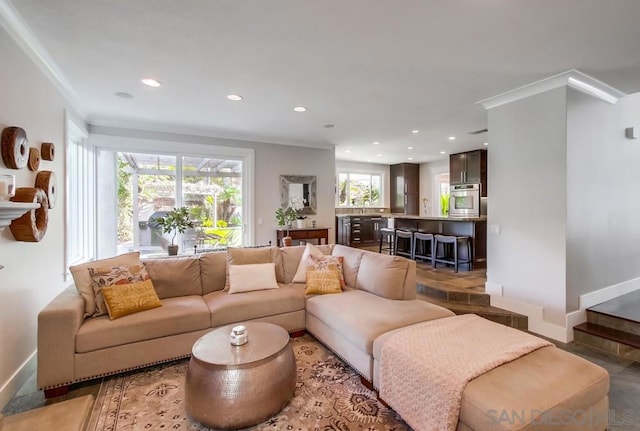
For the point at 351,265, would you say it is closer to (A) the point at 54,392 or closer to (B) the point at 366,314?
(B) the point at 366,314

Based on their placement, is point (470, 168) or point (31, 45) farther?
point (470, 168)

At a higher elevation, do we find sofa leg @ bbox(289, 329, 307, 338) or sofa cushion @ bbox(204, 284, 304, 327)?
sofa cushion @ bbox(204, 284, 304, 327)

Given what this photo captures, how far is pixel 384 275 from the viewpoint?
2.95 meters

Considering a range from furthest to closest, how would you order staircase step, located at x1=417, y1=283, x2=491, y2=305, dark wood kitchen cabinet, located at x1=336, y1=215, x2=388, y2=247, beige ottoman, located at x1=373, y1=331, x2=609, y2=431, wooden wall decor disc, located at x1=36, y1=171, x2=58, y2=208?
dark wood kitchen cabinet, located at x1=336, y1=215, x2=388, y2=247 < staircase step, located at x1=417, y1=283, x2=491, y2=305 < wooden wall decor disc, located at x1=36, y1=171, x2=58, y2=208 < beige ottoman, located at x1=373, y1=331, x2=609, y2=431

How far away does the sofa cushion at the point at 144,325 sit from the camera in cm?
228

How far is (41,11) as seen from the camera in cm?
203

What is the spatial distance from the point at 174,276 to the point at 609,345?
4.28 metres

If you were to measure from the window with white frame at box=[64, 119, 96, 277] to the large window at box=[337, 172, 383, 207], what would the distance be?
594 centimetres

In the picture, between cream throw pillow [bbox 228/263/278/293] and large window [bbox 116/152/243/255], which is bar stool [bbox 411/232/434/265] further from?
large window [bbox 116/152/243/255]

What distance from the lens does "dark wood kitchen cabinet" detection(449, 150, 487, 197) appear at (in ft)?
22.9

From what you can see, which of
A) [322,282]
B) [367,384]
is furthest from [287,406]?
[322,282]

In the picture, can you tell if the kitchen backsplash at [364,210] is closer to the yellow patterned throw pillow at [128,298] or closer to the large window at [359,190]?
the large window at [359,190]

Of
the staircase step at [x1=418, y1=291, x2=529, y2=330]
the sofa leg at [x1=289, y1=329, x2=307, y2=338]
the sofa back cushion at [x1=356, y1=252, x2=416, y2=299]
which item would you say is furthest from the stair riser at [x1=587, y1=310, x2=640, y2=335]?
the sofa leg at [x1=289, y1=329, x2=307, y2=338]

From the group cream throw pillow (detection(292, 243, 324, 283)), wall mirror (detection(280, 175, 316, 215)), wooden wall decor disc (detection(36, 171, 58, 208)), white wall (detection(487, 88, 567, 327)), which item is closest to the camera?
wooden wall decor disc (detection(36, 171, 58, 208))
